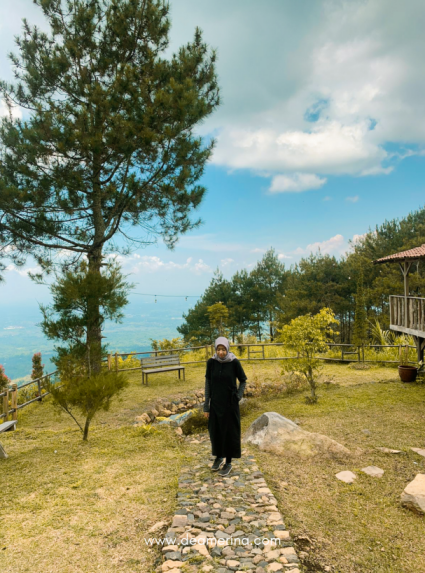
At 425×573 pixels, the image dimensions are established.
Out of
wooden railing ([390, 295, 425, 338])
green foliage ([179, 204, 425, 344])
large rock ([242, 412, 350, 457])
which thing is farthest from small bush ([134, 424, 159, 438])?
green foliage ([179, 204, 425, 344])

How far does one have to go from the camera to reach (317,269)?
26.4 meters

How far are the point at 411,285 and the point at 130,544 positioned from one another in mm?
20558

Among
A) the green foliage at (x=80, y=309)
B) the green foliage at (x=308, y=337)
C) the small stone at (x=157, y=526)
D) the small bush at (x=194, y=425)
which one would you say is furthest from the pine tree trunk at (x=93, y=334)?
the green foliage at (x=308, y=337)

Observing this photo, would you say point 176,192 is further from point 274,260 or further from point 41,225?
point 274,260

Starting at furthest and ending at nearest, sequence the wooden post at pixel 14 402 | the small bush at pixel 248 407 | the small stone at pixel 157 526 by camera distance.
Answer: the small bush at pixel 248 407
the wooden post at pixel 14 402
the small stone at pixel 157 526

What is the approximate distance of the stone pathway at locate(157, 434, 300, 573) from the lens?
2.67 metres

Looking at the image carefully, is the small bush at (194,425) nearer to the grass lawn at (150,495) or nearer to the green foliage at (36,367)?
the grass lawn at (150,495)

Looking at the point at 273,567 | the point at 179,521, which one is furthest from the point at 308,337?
the point at 273,567

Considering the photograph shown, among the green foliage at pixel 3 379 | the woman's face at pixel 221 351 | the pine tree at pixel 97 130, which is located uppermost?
the pine tree at pixel 97 130

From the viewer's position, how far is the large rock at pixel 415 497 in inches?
136

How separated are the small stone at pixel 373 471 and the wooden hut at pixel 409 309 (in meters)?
6.44

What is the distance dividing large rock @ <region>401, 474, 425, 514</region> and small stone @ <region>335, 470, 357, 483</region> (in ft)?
1.99

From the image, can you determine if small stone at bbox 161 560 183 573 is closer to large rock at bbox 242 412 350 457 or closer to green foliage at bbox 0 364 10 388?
large rock at bbox 242 412 350 457

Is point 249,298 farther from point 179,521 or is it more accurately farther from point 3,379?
point 179,521
